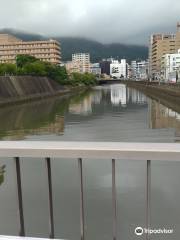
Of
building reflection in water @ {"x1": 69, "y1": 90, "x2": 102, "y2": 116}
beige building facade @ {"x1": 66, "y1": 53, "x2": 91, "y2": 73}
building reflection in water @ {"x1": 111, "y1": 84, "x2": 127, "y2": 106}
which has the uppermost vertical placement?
beige building facade @ {"x1": 66, "y1": 53, "x2": 91, "y2": 73}

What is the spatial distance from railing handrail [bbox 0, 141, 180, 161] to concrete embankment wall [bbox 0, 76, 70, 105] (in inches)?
1599

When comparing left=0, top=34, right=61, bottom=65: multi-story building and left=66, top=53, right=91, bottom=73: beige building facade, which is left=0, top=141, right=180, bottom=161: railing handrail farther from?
left=66, top=53, right=91, bottom=73: beige building facade

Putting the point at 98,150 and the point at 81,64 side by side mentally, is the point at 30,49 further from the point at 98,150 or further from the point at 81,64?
the point at 98,150

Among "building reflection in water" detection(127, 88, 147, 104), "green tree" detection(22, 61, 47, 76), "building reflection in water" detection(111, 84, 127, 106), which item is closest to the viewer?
"building reflection in water" detection(111, 84, 127, 106)

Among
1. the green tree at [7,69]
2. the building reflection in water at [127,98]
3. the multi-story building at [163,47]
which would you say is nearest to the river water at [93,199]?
the building reflection in water at [127,98]

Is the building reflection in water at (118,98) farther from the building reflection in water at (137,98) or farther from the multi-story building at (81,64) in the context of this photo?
the multi-story building at (81,64)

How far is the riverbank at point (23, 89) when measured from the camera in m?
46.0

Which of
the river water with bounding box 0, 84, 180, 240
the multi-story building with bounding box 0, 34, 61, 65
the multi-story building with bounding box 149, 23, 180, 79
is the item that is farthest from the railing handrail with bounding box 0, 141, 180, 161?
the multi-story building with bounding box 149, 23, 180, 79

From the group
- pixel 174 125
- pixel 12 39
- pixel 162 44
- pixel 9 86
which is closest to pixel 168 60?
pixel 162 44

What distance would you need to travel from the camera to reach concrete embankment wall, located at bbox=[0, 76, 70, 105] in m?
46.2

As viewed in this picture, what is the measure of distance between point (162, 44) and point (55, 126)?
110073mm

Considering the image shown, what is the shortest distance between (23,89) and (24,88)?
666 mm

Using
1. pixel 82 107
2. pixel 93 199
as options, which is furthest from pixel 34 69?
pixel 93 199

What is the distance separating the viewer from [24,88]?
56.2m
